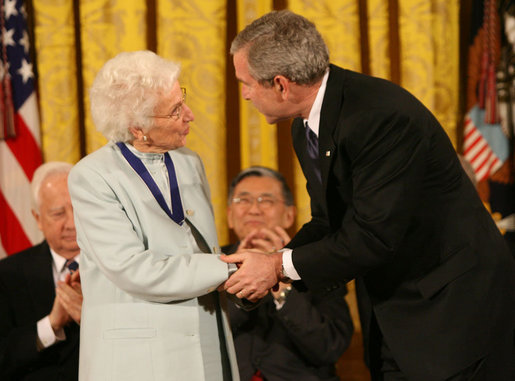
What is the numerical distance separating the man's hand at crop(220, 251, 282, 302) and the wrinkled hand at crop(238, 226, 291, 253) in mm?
748

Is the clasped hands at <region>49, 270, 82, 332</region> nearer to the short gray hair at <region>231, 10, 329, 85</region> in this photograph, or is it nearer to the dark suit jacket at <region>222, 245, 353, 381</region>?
the dark suit jacket at <region>222, 245, 353, 381</region>

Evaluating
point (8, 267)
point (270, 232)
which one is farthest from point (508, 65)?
point (8, 267)

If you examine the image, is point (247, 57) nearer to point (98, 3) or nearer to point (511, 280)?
point (511, 280)

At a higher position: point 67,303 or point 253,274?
point 253,274

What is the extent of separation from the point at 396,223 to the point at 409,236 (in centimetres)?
11

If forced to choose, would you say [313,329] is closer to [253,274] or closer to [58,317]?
[253,274]

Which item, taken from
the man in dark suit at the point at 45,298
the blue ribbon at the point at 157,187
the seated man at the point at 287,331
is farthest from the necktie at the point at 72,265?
the blue ribbon at the point at 157,187

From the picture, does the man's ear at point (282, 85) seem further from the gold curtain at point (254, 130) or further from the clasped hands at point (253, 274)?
the gold curtain at point (254, 130)

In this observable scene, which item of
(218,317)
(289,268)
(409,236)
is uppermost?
(409,236)

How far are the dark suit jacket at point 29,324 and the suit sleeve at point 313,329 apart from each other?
947 mm

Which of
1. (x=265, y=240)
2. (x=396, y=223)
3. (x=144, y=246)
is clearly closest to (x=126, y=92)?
(x=144, y=246)

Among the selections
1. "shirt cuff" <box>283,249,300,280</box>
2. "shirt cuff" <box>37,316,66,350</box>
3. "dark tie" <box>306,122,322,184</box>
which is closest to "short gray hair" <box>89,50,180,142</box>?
"dark tie" <box>306,122,322,184</box>

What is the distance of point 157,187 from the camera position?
2.28 metres

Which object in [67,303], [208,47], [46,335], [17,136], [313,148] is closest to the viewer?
[313,148]
